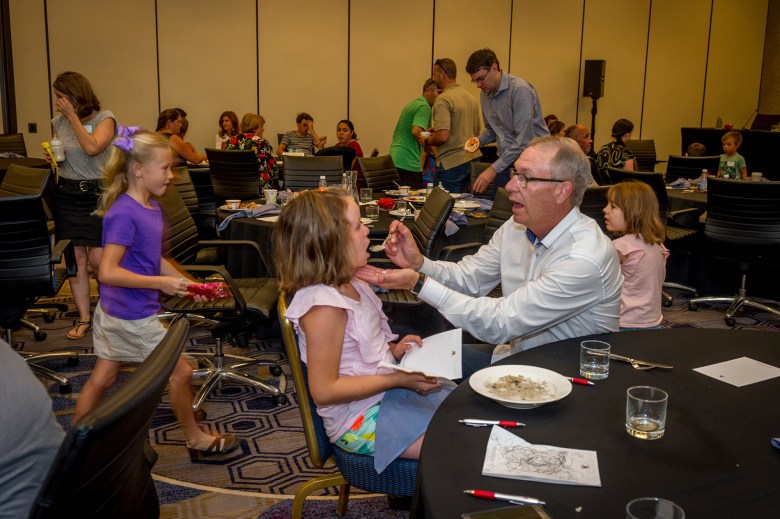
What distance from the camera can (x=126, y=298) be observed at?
2.87 m

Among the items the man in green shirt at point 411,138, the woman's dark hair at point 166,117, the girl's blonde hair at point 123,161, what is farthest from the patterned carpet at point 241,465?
the woman's dark hair at point 166,117

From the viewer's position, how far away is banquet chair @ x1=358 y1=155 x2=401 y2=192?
6316 millimetres

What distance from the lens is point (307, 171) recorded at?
5.92m

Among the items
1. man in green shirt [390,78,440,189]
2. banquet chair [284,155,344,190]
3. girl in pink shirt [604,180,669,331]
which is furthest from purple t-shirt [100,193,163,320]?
man in green shirt [390,78,440,189]

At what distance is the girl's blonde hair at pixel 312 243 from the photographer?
6.78 feet

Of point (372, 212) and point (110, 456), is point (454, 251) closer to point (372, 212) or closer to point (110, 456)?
point (372, 212)

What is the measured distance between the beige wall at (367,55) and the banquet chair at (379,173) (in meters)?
3.97

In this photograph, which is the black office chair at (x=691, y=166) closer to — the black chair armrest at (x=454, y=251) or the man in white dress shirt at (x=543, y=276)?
the black chair armrest at (x=454, y=251)

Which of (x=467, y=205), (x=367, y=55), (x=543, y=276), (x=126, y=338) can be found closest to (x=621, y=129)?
(x=467, y=205)

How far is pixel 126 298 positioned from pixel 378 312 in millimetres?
1146

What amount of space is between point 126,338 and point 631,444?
6.85 feet

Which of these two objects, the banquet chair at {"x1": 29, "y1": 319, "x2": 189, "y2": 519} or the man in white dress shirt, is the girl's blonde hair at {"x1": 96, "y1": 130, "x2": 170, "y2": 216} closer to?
the man in white dress shirt

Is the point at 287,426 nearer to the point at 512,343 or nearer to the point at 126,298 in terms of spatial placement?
the point at 126,298

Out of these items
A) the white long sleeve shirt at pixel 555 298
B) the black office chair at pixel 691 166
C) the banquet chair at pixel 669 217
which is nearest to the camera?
the white long sleeve shirt at pixel 555 298
